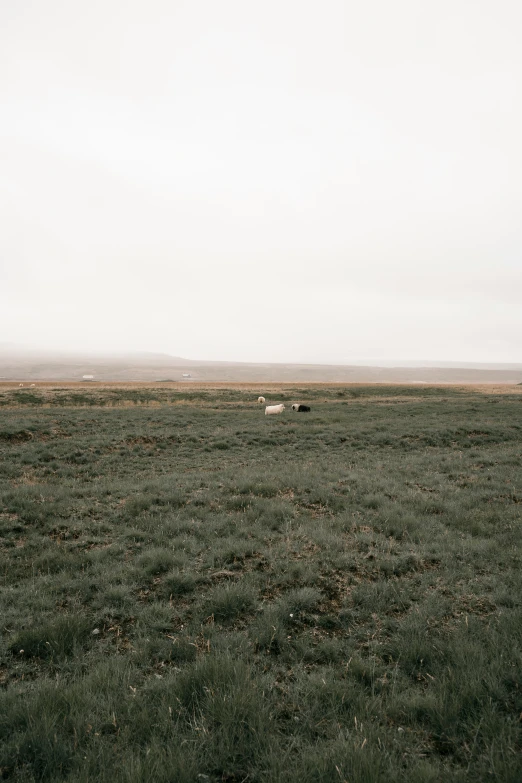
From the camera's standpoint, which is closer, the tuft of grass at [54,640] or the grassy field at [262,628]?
the grassy field at [262,628]

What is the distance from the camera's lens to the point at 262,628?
16.0ft

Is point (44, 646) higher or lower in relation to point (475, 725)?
lower

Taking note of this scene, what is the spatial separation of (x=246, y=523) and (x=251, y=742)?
16.8ft

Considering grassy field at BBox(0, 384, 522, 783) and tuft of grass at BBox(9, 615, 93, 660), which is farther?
tuft of grass at BBox(9, 615, 93, 660)

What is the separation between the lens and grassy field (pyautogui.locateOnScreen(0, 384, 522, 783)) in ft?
10.6

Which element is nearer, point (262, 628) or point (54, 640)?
point (54, 640)

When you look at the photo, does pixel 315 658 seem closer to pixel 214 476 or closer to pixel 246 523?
pixel 246 523

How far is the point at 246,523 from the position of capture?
8.42 m

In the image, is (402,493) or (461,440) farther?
(461,440)

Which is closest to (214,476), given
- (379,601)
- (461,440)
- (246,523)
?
(246,523)

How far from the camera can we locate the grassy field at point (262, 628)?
322 cm

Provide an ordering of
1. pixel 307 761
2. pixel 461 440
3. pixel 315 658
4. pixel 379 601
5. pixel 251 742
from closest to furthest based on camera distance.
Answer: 1. pixel 307 761
2. pixel 251 742
3. pixel 315 658
4. pixel 379 601
5. pixel 461 440

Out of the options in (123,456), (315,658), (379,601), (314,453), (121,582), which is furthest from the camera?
(314,453)

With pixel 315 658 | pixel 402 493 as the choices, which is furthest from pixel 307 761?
pixel 402 493
